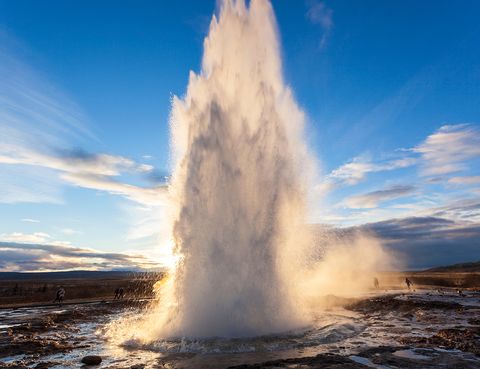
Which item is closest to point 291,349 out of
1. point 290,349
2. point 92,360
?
point 290,349

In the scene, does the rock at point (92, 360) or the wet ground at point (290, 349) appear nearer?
the wet ground at point (290, 349)

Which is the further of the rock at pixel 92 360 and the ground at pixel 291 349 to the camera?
the rock at pixel 92 360

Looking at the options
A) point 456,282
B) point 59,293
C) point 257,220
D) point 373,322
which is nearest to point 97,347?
point 257,220

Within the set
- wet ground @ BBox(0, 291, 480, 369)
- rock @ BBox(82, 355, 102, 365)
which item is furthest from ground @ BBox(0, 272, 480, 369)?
rock @ BBox(82, 355, 102, 365)

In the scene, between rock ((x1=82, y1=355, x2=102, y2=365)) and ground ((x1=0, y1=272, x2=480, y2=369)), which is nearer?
ground ((x1=0, y1=272, x2=480, y2=369))

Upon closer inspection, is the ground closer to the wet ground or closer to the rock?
the wet ground

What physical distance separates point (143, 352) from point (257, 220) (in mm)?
7357

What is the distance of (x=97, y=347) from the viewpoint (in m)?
12.8

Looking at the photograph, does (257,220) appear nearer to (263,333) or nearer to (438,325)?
(263,333)

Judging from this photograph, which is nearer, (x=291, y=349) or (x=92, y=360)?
(x=92, y=360)

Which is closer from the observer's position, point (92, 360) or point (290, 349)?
point (92, 360)

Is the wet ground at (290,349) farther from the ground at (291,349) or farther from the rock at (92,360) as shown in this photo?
the rock at (92,360)

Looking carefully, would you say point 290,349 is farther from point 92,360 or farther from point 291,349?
point 92,360

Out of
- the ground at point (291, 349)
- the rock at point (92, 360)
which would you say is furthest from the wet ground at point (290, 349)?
the rock at point (92, 360)
